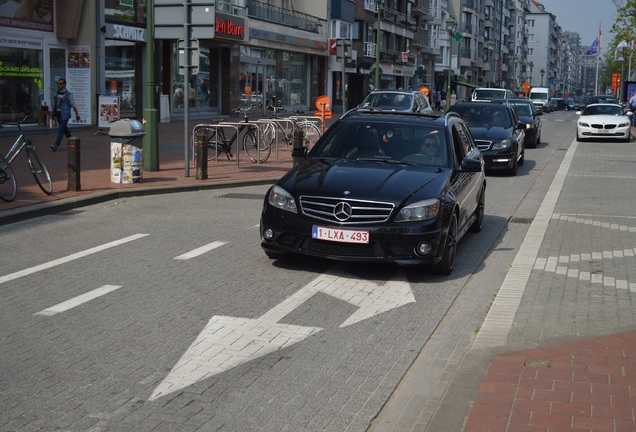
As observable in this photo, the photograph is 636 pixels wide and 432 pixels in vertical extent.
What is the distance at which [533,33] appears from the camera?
19575 cm

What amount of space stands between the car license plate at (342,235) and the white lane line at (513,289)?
1.33 m

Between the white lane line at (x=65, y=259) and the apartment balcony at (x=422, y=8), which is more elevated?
the apartment balcony at (x=422, y=8)

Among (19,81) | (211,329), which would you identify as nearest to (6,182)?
(211,329)

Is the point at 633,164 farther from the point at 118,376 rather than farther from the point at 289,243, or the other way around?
the point at 118,376

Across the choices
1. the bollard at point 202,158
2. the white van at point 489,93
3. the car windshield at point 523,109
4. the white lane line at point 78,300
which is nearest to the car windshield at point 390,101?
the car windshield at point 523,109

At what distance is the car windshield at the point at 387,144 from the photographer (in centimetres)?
1002

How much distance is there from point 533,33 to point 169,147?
18148 centimetres

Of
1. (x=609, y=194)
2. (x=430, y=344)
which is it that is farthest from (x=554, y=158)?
(x=430, y=344)

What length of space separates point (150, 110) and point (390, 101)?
45.8 feet

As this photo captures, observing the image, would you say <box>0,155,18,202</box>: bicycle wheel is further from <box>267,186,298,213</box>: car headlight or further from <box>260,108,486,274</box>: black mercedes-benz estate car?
<box>267,186,298,213</box>: car headlight

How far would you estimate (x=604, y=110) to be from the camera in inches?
1441

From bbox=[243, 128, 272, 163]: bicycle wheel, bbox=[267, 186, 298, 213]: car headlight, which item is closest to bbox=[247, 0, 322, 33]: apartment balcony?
bbox=[243, 128, 272, 163]: bicycle wheel

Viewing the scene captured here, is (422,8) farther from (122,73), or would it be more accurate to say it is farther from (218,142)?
(218,142)

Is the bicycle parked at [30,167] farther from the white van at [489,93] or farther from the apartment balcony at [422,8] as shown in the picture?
the apartment balcony at [422,8]
